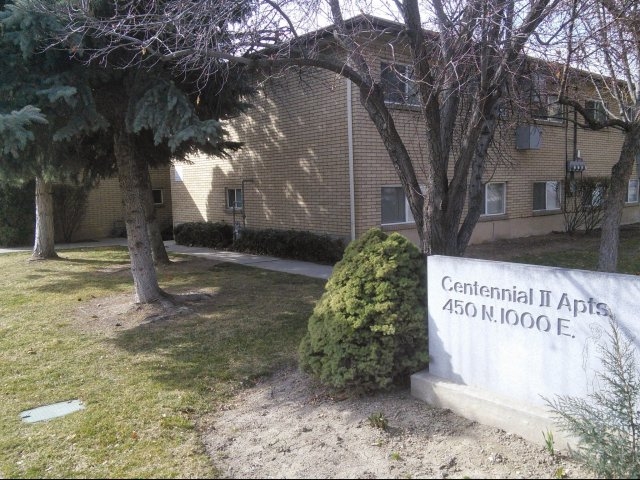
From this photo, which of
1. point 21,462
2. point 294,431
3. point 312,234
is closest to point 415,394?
point 294,431

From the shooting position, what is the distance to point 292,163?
13.8 m

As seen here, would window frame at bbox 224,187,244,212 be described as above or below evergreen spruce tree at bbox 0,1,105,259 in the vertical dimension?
below

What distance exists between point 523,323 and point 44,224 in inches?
538

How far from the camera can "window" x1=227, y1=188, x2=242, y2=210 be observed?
16.1 meters

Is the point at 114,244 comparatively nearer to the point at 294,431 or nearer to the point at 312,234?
the point at 312,234

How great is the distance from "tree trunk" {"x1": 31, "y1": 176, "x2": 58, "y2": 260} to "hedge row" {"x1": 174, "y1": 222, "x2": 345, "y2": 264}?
4117 mm

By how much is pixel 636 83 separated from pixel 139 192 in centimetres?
820

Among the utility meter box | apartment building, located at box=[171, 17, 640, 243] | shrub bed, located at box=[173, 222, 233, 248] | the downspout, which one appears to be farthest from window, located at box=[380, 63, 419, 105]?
shrub bed, located at box=[173, 222, 233, 248]

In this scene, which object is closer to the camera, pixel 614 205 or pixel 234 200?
pixel 614 205

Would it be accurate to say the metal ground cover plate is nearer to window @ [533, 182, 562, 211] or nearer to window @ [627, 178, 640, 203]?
window @ [533, 182, 562, 211]

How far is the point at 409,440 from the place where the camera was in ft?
12.2

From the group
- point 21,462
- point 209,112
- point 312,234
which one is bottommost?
point 21,462

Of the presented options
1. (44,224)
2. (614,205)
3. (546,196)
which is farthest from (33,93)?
(546,196)

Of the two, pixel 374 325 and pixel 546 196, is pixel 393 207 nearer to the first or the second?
pixel 546 196
